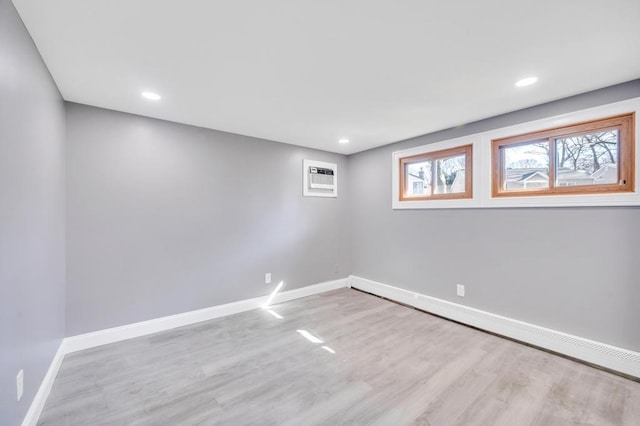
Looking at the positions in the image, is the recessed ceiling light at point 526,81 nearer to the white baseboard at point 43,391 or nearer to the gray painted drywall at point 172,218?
the gray painted drywall at point 172,218

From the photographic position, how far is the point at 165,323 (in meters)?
2.95

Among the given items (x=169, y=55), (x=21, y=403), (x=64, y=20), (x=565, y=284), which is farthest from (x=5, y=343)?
(x=565, y=284)

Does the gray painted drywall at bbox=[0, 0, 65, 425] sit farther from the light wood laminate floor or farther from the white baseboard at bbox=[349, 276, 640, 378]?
the white baseboard at bbox=[349, 276, 640, 378]

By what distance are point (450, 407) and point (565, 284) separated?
167cm

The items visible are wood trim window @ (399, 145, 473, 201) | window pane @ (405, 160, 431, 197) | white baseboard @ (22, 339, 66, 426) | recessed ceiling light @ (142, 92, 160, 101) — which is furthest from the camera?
window pane @ (405, 160, 431, 197)

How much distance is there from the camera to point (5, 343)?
1.29 meters

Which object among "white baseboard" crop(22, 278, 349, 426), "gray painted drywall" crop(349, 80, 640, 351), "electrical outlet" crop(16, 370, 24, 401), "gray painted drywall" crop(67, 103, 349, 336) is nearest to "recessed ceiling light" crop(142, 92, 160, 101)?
"gray painted drywall" crop(67, 103, 349, 336)

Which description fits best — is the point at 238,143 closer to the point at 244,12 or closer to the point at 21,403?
the point at 244,12

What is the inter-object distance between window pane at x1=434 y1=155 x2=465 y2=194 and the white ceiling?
71 cm

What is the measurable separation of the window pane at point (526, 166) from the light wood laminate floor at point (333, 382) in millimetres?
1631

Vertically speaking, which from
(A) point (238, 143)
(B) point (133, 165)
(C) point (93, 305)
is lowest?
(C) point (93, 305)

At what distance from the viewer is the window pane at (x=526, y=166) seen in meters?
2.66

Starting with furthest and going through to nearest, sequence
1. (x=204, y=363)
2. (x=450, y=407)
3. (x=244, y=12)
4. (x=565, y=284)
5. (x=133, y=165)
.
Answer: (x=133, y=165) < (x=565, y=284) < (x=204, y=363) < (x=450, y=407) < (x=244, y=12)

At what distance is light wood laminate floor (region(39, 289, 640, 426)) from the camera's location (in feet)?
5.61
